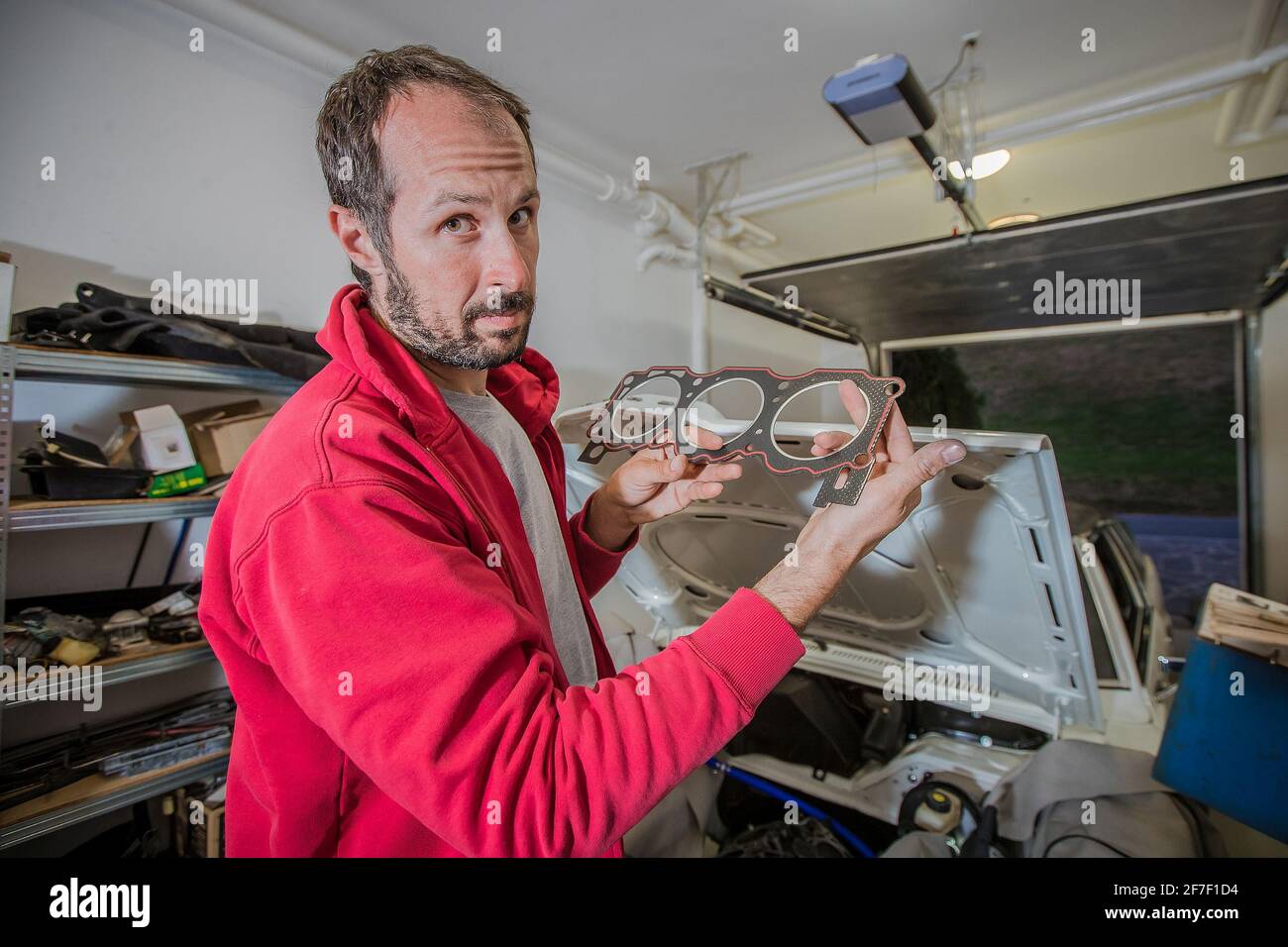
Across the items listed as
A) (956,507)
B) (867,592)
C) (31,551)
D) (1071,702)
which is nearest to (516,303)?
(956,507)

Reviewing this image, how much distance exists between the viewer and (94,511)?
1296 mm

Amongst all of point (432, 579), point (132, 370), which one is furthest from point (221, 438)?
point (432, 579)

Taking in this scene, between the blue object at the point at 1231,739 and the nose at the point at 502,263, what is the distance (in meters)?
1.22

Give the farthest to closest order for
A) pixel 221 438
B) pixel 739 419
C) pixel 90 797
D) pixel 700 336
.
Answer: pixel 700 336 → pixel 221 438 → pixel 90 797 → pixel 739 419

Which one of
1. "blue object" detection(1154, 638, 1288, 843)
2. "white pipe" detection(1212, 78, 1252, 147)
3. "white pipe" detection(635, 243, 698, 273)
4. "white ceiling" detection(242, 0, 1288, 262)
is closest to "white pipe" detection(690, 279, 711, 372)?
"white pipe" detection(635, 243, 698, 273)

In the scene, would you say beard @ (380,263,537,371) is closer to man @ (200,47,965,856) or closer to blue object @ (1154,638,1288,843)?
man @ (200,47,965,856)

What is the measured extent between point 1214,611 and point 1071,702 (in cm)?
35

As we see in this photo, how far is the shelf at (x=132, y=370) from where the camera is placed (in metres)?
1.22

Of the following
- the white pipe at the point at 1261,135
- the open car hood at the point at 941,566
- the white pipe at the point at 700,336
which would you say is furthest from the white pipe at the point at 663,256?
the white pipe at the point at 1261,135

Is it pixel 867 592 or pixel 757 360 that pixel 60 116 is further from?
pixel 867 592

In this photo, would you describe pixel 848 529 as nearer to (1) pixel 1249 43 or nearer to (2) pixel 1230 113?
(1) pixel 1249 43

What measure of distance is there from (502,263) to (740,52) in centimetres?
153
